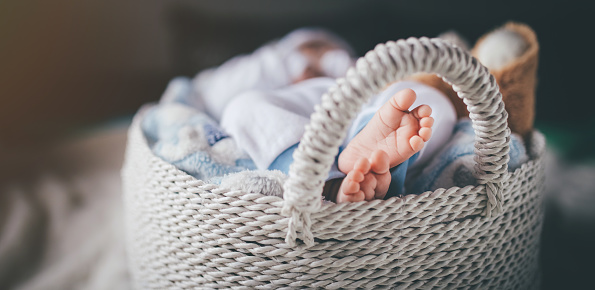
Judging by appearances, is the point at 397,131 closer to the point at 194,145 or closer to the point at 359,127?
the point at 359,127

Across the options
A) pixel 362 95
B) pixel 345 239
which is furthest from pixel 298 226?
pixel 362 95

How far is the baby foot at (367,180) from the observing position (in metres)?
0.47

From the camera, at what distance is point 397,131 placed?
50 cm

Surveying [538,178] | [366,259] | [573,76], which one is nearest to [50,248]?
[366,259]

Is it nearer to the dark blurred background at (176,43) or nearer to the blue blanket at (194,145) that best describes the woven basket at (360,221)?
the blue blanket at (194,145)

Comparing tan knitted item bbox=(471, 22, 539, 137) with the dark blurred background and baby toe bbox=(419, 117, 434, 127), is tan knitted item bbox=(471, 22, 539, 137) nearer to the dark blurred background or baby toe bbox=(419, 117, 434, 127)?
baby toe bbox=(419, 117, 434, 127)

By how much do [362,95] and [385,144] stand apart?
143mm

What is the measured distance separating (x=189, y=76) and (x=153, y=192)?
1.20 meters

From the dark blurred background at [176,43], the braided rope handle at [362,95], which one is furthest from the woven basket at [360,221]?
the dark blurred background at [176,43]

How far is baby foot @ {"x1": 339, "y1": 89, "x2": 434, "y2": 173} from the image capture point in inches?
18.7

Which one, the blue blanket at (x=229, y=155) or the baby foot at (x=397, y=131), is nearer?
the baby foot at (x=397, y=131)

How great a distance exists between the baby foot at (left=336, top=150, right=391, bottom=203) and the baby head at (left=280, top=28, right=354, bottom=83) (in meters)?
0.70

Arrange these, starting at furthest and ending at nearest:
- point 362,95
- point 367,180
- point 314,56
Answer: point 314,56 → point 367,180 → point 362,95

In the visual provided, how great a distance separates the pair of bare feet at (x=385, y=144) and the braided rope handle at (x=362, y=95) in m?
0.06
